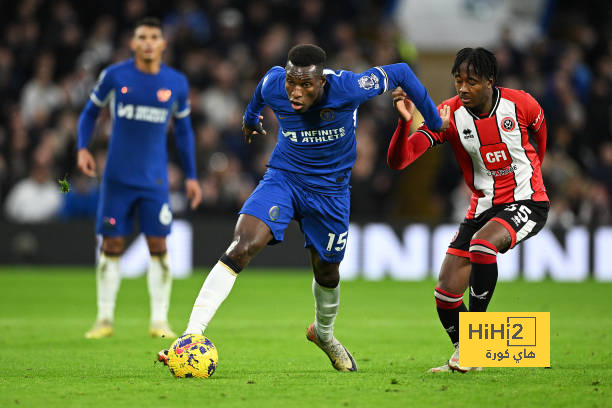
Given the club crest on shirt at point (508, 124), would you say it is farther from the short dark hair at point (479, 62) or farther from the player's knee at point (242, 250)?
the player's knee at point (242, 250)

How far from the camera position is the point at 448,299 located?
6.78 m

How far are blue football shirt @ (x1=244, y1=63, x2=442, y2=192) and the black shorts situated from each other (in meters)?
0.77

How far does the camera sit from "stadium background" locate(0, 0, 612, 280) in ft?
52.4

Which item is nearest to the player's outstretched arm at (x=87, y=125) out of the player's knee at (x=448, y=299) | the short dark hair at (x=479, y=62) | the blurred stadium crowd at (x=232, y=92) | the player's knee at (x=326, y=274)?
the player's knee at (x=326, y=274)

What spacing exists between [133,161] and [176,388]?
12.1 feet

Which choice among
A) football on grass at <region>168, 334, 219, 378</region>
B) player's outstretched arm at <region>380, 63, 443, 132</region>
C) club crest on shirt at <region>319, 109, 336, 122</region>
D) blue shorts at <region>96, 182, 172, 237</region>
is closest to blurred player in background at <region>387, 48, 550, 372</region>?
player's outstretched arm at <region>380, 63, 443, 132</region>

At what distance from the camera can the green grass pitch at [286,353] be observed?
5449 mm

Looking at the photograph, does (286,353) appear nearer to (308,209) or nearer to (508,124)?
(308,209)

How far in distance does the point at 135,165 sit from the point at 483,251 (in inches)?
151

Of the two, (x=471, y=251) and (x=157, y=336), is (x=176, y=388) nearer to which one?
(x=471, y=251)

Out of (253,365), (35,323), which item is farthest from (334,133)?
(35,323)

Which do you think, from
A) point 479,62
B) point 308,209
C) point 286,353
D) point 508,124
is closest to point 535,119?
point 508,124

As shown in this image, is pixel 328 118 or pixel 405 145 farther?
pixel 405 145

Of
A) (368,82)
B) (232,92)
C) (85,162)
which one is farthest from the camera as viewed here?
(232,92)
